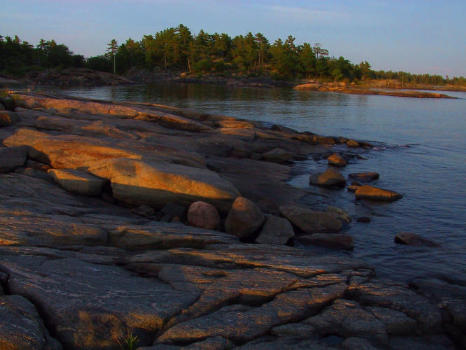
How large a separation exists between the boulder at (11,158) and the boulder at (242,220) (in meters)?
7.04

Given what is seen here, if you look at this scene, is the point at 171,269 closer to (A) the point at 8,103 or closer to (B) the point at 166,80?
(A) the point at 8,103

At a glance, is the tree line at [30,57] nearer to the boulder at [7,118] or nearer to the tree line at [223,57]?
the tree line at [223,57]

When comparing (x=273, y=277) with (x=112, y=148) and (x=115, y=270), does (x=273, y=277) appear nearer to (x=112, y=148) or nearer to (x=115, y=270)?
(x=115, y=270)

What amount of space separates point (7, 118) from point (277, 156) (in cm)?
1380

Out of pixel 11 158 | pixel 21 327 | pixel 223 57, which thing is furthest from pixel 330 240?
pixel 223 57

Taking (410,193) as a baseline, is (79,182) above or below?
above

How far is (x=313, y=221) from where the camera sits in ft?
42.9

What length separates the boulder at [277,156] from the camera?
23.2m

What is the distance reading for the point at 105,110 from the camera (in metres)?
24.7

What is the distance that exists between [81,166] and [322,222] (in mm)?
8332

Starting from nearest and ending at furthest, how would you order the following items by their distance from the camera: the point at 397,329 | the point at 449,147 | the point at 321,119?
the point at 397,329 < the point at 449,147 < the point at 321,119

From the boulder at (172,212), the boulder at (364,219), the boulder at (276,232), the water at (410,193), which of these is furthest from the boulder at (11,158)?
the boulder at (364,219)

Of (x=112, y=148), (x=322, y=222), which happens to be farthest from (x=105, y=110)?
(x=322, y=222)

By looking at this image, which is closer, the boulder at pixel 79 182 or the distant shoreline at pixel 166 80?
the boulder at pixel 79 182
